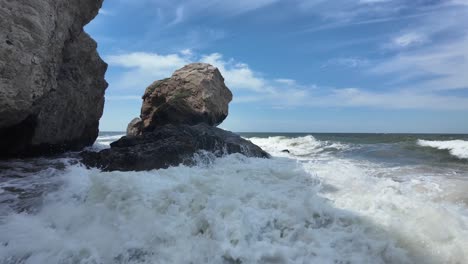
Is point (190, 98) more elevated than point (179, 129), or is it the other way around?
point (190, 98)

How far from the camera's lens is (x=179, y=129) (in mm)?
11711

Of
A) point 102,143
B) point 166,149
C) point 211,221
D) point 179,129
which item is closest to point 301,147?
point 102,143

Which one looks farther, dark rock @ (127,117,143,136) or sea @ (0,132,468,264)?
dark rock @ (127,117,143,136)

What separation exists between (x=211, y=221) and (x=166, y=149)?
470 cm

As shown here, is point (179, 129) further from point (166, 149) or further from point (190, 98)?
point (190, 98)

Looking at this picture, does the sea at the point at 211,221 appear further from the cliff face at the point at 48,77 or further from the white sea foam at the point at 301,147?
the white sea foam at the point at 301,147

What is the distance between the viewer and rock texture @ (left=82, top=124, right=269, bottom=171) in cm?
866

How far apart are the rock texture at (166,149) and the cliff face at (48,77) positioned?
170cm

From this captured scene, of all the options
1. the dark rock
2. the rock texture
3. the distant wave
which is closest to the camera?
the rock texture

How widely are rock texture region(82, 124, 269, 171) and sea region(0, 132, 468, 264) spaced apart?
139cm

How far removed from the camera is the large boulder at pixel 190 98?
16.5 meters

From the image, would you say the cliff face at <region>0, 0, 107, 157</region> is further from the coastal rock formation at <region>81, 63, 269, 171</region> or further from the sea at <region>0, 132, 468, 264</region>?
the sea at <region>0, 132, 468, 264</region>

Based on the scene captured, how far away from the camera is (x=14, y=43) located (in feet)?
20.9

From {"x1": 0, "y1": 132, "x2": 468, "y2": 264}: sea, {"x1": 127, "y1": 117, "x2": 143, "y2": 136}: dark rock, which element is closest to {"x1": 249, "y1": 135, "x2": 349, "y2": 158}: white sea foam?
{"x1": 127, "y1": 117, "x2": 143, "y2": 136}: dark rock
